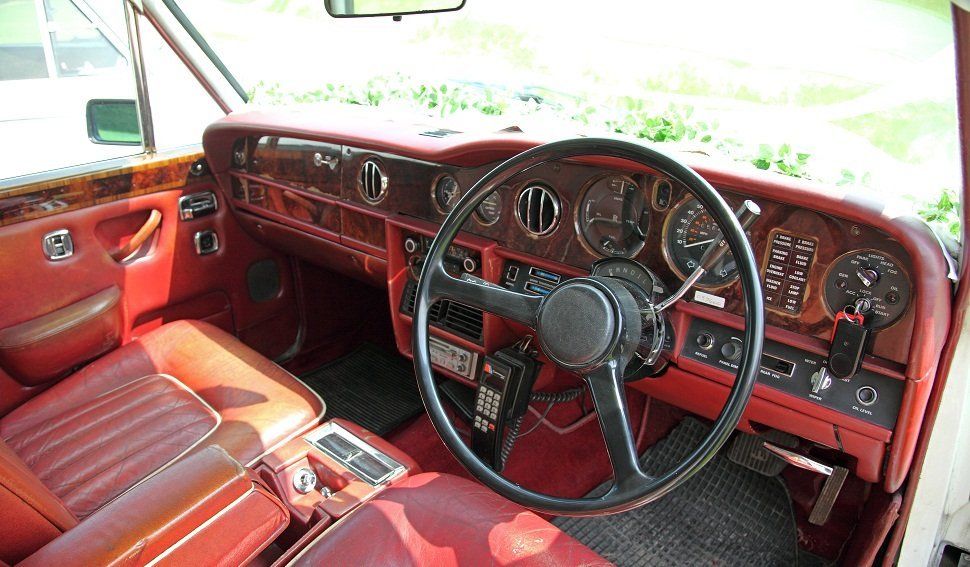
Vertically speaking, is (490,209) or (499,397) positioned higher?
(490,209)

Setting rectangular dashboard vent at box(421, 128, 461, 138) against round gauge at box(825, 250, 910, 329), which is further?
rectangular dashboard vent at box(421, 128, 461, 138)

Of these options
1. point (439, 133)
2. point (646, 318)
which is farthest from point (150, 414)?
point (646, 318)

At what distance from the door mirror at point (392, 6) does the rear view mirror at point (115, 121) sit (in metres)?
0.92

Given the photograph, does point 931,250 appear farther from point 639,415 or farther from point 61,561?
point 61,561

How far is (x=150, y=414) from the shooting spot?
78.2 inches

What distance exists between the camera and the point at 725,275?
1.60 meters

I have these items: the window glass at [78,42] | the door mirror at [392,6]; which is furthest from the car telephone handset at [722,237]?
the window glass at [78,42]

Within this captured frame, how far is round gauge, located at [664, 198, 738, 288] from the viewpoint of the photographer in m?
1.58

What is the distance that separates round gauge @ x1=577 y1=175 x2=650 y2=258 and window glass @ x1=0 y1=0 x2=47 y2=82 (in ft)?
6.92

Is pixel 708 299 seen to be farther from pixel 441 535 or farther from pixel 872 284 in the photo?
pixel 441 535

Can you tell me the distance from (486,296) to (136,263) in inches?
63.6

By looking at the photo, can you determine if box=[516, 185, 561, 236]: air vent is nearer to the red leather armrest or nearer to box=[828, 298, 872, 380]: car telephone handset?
box=[828, 298, 872, 380]: car telephone handset

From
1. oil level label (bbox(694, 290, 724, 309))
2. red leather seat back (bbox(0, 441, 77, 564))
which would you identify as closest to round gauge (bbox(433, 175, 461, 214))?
oil level label (bbox(694, 290, 724, 309))

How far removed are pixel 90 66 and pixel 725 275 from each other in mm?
2482
